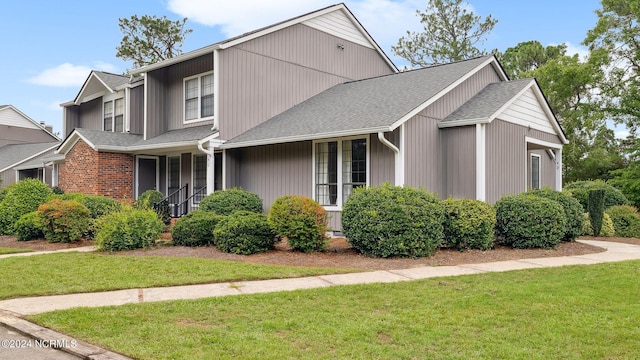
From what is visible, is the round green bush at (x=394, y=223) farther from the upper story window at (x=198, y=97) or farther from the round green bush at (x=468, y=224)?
the upper story window at (x=198, y=97)

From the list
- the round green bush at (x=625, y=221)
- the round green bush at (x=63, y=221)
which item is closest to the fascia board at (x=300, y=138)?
the round green bush at (x=63, y=221)

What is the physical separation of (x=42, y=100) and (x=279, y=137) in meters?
20.9

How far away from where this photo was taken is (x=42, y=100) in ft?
92.4

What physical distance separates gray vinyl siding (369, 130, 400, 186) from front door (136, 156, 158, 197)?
9411 millimetres

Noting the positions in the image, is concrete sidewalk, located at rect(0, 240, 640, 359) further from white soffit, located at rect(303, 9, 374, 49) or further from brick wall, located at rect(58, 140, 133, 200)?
white soffit, located at rect(303, 9, 374, 49)

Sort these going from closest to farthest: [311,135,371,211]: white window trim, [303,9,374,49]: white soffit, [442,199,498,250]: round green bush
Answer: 1. [442,199,498,250]: round green bush
2. [311,135,371,211]: white window trim
3. [303,9,374,49]: white soffit

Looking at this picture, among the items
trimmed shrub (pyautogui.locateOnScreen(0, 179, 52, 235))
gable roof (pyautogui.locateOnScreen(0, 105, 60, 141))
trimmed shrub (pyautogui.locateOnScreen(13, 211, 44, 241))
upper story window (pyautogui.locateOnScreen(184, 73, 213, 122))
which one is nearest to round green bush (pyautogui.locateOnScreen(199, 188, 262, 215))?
upper story window (pyautogui.locateOnScreen(184, 73, 213, 122))

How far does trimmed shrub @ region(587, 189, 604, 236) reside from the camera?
14906mm

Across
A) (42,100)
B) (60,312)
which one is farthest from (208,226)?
(42,100)

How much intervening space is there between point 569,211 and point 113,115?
56.7ft

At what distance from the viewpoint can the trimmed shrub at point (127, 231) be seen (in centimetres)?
1044

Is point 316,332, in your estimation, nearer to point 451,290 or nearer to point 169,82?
point 451,290

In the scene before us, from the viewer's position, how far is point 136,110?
766 inches

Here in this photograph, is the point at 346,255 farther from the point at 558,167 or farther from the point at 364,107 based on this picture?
the point at 558,167
